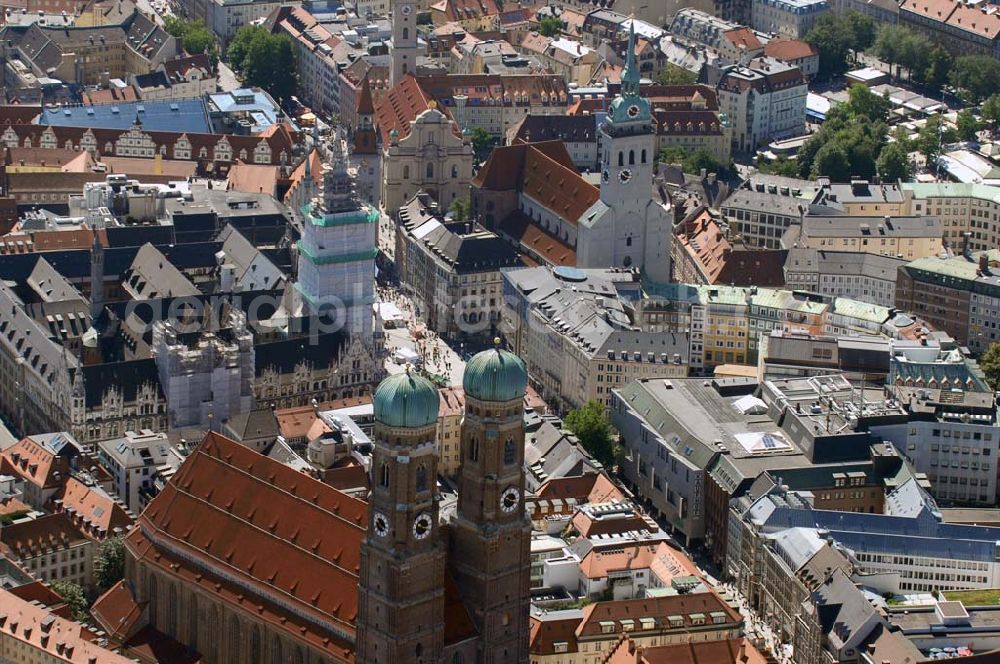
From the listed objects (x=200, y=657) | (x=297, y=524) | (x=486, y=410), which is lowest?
(x=200, y=657)

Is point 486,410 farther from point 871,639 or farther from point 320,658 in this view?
point 871,639

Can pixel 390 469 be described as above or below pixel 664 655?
above

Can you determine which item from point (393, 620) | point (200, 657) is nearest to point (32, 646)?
point (200, 657)

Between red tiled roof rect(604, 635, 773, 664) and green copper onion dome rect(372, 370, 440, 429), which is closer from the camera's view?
green copper onion dome rect(372, 370, 440, 429)

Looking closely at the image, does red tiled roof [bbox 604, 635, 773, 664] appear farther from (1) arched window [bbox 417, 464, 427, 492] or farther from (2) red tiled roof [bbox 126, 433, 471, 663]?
(1) arched window [bbox 417, 464, 427, 492]

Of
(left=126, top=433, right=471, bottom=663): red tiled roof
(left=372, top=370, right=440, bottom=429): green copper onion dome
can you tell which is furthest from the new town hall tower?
(left=126, top=433, right=471, bottom=663): red tiled roof

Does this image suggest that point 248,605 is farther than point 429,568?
Yes
